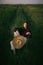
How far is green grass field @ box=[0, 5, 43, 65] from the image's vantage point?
1613 mm

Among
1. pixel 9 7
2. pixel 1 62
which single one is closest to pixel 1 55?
pixel 1 62

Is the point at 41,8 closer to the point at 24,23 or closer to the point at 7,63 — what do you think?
the point at 24,23

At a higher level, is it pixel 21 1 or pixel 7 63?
pixel 21 1

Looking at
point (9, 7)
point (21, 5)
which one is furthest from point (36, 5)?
point (9, 7)

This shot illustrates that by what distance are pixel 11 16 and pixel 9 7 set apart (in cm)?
10

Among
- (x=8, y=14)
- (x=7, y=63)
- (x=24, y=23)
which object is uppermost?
(x=8, y=14)

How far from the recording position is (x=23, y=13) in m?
1.66

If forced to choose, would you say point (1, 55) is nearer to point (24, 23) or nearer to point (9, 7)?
point (24, 23)

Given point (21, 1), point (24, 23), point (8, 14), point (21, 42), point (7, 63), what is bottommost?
point (7, 63)

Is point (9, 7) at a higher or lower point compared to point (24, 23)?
higher

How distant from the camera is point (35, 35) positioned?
5.35 feet

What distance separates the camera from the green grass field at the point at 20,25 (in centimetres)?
161

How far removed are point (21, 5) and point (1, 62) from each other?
2.16 ft

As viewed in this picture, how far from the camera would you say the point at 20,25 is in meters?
1.65
